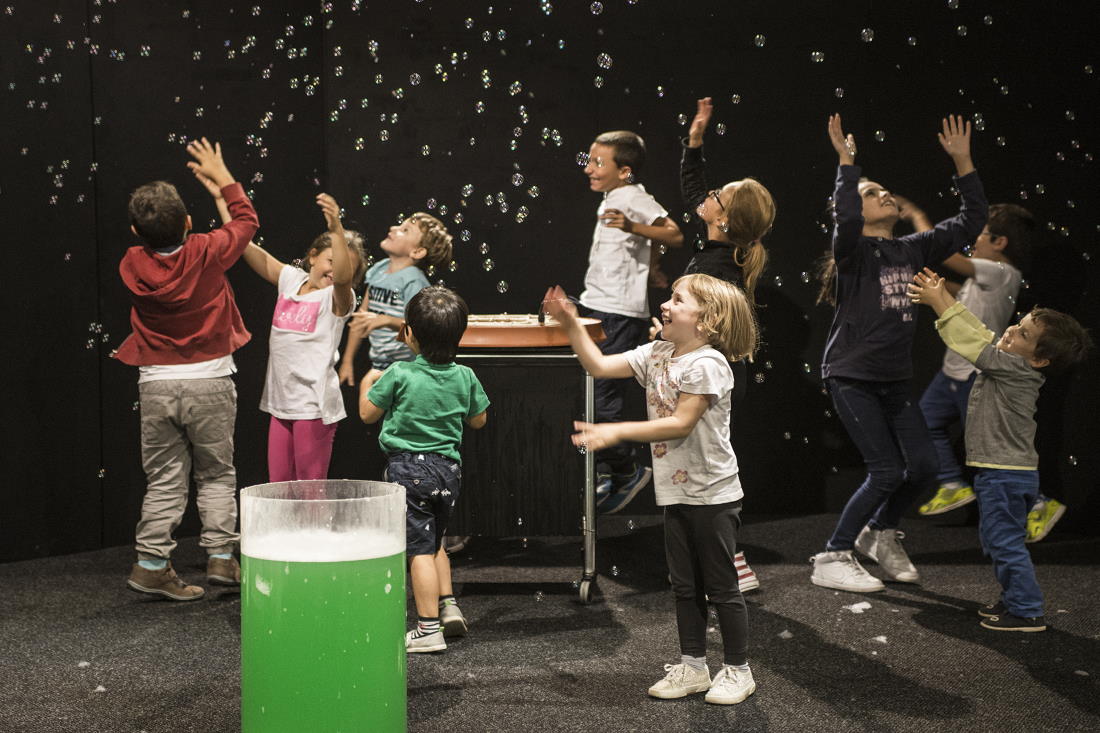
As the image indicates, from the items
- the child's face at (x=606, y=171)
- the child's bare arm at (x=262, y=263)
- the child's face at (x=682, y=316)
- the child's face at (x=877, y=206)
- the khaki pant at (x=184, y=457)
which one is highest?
the child's face at (x=606, y=171)

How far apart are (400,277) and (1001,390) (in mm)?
2485

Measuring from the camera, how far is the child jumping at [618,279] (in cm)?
514

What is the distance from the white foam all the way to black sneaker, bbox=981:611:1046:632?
102 inches

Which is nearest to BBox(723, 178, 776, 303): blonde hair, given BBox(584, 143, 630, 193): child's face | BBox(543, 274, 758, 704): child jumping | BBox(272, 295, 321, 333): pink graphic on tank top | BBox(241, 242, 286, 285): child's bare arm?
BBox(584, 143, 630, 193): child's face

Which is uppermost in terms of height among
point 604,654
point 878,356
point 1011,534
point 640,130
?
point 640,130

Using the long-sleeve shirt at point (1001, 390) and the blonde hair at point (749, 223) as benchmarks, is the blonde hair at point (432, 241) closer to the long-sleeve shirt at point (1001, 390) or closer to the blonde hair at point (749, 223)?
the blonde hair at point (749, 223)

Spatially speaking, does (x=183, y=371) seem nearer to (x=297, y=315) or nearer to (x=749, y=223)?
(x=297, y=315)

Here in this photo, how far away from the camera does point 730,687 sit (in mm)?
3262

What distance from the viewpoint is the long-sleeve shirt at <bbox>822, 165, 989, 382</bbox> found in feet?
14.8

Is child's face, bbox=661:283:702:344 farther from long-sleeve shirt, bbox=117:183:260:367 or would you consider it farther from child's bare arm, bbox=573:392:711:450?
long-sleeve shirt, bbox=117:183:260:367

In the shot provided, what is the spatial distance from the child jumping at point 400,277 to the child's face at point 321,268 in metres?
0.23

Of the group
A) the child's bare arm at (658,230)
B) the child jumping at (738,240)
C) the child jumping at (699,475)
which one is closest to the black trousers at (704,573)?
the child jumping at (699,475)

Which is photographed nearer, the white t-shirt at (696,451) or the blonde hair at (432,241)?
the white t-shirt at (696,451)

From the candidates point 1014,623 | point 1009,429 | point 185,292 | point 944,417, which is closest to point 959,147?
point 1009,429
